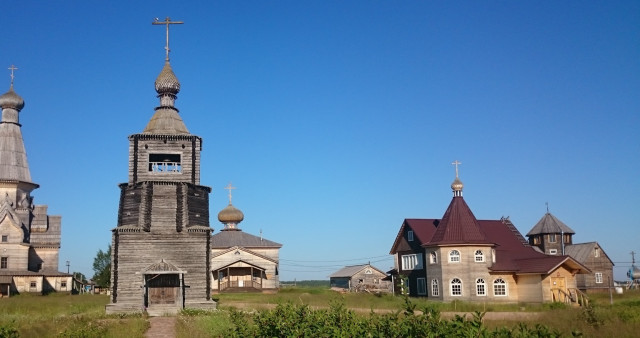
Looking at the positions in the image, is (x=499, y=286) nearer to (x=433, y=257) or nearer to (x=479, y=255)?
(x=479, y=255)

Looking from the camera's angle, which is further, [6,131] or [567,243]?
[6,131]

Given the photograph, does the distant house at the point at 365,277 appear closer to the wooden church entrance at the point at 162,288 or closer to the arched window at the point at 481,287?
the arched window at the point at 481,287

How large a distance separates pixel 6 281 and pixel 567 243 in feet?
175

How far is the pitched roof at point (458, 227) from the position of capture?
4153 centimetres

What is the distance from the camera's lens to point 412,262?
160 ft

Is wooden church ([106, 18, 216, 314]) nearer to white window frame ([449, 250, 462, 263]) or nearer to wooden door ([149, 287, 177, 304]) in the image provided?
wooden door ([149, 287, 177, 304])

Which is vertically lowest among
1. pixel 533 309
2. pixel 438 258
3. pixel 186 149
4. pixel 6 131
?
pixel 533 309

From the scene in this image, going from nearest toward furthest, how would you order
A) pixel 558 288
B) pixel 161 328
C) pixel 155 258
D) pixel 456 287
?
pixel 161 328 → pixel 155 258 → pixel 558 288 → pixel 456 287

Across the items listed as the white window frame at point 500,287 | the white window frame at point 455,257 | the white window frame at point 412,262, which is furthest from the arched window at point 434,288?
the white window frame at point 412,262

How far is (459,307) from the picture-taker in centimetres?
3462

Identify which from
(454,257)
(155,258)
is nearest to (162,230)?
(155,258)

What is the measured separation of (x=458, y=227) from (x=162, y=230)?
2036 centimetres

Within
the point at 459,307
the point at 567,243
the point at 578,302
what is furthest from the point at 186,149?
the point at 567,243

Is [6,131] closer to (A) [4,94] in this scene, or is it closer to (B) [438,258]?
(A) [4,94]
